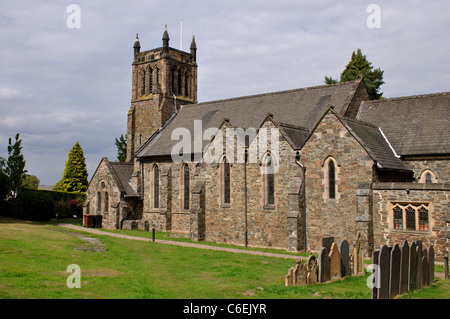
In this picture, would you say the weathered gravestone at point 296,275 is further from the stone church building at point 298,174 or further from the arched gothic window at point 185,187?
the arched gothic window at point 185,187

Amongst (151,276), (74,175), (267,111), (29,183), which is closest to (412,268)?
(151,276)

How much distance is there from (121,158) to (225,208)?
49027 mm

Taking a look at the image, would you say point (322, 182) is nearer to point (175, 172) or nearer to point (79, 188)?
point (175, 172)

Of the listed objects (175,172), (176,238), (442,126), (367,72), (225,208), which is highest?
(367,72)

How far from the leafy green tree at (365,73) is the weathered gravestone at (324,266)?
1449 inches


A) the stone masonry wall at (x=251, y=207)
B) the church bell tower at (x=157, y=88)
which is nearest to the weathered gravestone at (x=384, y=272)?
the stone masonry wall at (x=251, y=207)

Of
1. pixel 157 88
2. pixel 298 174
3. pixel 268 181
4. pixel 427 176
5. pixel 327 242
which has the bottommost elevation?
pixel 327 242

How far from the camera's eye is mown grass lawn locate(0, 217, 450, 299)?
41.0 ft

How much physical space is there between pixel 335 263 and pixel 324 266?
0.90 metres

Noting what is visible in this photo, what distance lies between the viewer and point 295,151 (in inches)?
988

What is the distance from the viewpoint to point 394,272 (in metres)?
12.9

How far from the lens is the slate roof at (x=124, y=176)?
38647 millimetres

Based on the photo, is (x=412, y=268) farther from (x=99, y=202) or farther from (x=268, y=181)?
(x=99, y=202)
